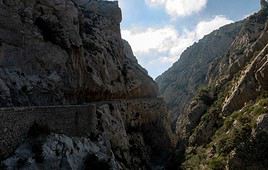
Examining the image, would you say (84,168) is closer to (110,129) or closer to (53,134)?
(53,134)

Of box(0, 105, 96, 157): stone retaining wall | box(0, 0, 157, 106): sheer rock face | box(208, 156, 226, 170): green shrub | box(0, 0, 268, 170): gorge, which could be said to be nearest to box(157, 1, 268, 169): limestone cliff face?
box(208, 156, 226, 170): green shrub

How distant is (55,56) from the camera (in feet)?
155

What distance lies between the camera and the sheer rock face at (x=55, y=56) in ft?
134

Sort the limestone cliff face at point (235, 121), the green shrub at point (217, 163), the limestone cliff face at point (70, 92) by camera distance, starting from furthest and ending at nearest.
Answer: the green shrub at point (217, 163)
the limestone cliff face at point (235, 121)
the limestone cliff face at point (70, 92)

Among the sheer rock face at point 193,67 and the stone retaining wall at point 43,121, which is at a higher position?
the sheer rock face at point 193,67

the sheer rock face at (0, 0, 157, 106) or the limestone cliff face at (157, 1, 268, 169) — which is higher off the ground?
the sheer rock face at (0, 0, 157, 106)

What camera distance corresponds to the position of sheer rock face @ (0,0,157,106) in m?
40.8

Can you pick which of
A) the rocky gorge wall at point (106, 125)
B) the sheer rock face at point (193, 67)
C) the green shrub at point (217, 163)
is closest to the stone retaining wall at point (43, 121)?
the rocky gorge wall at point (106, 125)

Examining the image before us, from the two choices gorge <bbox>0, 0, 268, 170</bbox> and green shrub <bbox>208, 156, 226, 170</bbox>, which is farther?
green shrub <bbox>208, 156, 226, 170</bbox>

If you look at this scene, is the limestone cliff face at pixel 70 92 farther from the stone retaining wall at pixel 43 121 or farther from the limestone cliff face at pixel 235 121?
the limestone cliff face at pixel 235 121

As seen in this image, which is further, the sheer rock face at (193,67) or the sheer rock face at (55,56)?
the sheer rock face at (193,67)

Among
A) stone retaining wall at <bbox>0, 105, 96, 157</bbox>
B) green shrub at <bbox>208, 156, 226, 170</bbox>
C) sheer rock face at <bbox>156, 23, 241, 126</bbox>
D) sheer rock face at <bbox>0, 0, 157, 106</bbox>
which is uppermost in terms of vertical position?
sheer rock face at <bbox>156, 23, 241, 126</bbox>

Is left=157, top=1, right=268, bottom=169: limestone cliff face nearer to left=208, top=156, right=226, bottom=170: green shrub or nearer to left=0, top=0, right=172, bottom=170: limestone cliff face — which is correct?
left=208, top=156, right=226, bottom=170: green shrub

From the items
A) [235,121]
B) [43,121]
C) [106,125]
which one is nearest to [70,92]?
[106,125]
